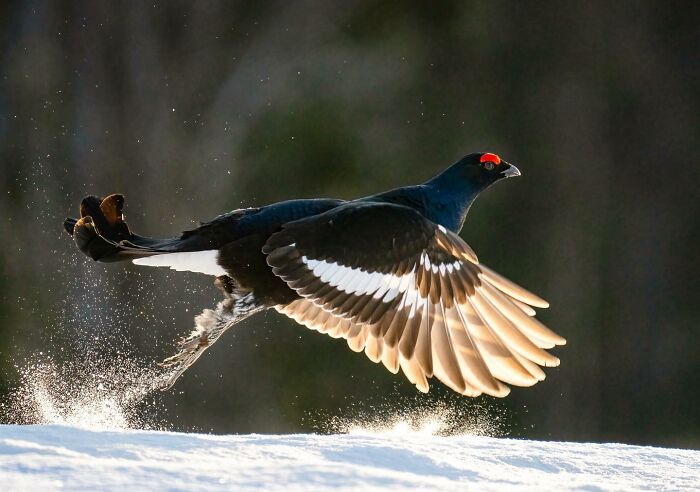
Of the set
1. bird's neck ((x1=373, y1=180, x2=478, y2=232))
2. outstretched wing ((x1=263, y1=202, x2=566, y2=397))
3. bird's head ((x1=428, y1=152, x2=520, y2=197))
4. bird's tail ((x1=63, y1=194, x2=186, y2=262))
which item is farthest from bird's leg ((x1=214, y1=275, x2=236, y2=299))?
bird's head ((x1=428, y1=152, x2=520, y2=197))

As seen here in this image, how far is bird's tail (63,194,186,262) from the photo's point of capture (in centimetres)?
219

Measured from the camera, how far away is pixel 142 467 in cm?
148

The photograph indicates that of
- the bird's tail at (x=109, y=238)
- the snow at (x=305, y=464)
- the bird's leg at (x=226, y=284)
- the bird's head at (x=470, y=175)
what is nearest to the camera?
the snow at (x=305, y=464)

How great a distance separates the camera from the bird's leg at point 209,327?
223 centimetres

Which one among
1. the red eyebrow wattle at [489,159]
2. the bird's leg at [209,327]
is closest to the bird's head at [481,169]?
the red eyebrow wattle at [489,159]

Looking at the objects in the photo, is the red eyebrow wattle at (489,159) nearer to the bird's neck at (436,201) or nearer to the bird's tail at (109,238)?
the bird's neck at (436,201)

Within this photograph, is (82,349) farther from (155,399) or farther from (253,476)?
(253,476)

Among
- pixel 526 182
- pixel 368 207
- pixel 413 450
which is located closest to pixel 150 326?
pixel 526 182

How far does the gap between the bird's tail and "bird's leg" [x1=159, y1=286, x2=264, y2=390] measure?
0.48 ft

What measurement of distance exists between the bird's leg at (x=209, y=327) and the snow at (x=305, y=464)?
1.50 ft

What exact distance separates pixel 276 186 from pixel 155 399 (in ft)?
3.99

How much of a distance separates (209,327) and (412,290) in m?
0.44

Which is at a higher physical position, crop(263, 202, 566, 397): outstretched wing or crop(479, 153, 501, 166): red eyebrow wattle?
crop(479, 153, 501, 166): red eyebrow wattle

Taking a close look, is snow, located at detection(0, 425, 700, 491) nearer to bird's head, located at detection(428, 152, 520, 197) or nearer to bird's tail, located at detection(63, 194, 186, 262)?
bird's tail, located at detection(63, 194, 186, 262)
